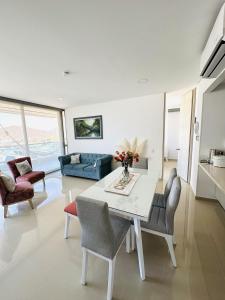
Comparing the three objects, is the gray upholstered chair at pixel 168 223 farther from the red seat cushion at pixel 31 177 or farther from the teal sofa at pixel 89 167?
the red seat cushion at pixel 31 177

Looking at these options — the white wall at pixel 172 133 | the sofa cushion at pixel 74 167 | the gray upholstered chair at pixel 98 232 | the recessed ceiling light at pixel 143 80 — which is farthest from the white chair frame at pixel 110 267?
the white wall at pixel 172 133

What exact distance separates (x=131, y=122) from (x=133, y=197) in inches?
119

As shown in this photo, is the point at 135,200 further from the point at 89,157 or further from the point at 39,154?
the point at 39,154

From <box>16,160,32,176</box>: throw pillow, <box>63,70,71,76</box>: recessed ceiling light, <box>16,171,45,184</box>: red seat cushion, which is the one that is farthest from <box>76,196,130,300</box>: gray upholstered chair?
<box>16,160,32,176</box>: throw pillow

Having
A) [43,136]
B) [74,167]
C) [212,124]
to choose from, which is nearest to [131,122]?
[212,124]

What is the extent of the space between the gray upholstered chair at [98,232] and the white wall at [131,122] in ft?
10.1

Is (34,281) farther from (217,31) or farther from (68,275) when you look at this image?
(217,31)

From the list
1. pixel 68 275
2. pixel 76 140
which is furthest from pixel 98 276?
pixel 76 140

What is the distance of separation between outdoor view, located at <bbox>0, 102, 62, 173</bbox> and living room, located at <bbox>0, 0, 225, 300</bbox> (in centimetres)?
16

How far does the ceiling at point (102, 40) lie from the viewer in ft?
3.81

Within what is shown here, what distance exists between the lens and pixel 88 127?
198 inches

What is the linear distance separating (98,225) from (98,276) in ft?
2.47

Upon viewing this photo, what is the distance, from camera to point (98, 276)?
56.5 inches

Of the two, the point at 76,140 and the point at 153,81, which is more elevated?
the point at 153,81
